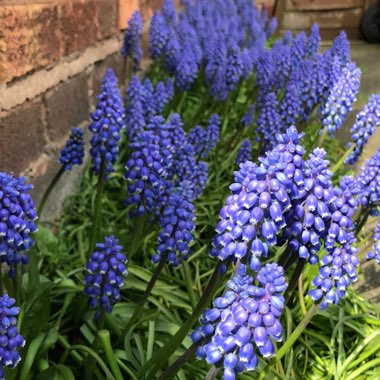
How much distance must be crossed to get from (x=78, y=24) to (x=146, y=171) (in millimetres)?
1672

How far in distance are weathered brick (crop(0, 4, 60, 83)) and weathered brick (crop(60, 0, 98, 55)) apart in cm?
12

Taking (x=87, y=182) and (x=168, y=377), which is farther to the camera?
(x=87, y=182)

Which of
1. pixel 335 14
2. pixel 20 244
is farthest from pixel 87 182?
pixel 335 14

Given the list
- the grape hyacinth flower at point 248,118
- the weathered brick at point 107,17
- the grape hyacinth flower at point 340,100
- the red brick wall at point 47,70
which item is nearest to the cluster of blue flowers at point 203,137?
the grape hyacinth flower at point 248,118

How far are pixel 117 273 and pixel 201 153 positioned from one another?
177cm

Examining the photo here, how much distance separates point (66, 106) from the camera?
12.2 ft

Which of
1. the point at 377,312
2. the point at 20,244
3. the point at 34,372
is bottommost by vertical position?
the point at 377,312

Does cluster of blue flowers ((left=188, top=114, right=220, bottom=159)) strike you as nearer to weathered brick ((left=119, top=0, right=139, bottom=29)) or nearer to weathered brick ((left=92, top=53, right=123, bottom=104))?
weathered brick ((left=92, top=53, right=123, bottom=104))

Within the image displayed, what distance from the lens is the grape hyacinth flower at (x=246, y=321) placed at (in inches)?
54.1

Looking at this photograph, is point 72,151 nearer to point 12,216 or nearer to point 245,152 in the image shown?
point 12,216

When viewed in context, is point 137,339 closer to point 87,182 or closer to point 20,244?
point 20,244

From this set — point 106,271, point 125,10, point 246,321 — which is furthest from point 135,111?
point 246,321

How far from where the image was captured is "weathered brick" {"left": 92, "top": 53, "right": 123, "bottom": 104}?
4156 mm

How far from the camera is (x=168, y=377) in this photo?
205 cm
